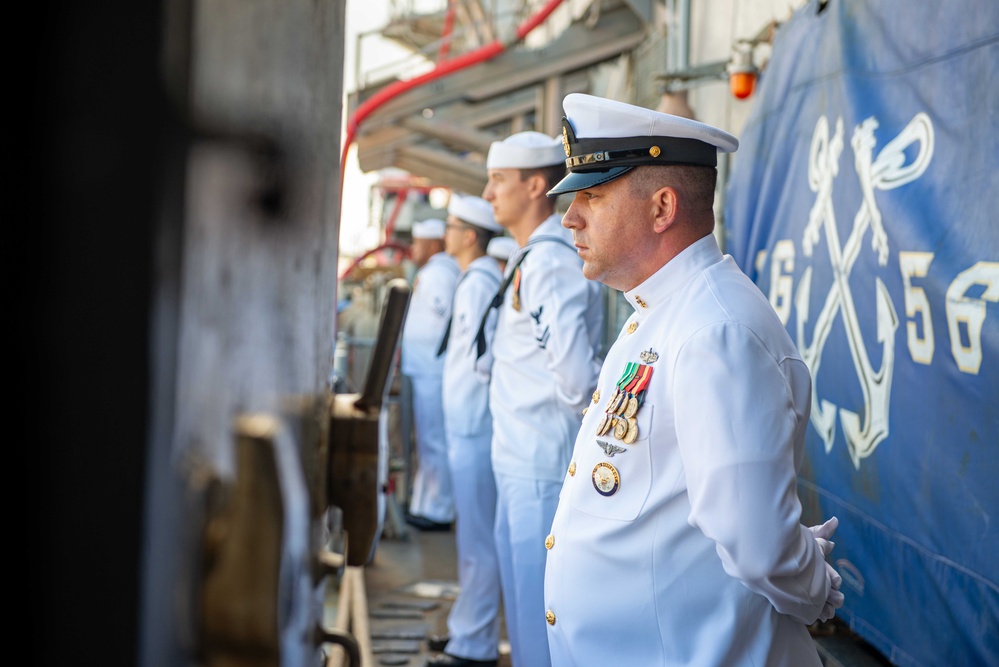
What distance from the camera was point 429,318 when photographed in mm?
7371

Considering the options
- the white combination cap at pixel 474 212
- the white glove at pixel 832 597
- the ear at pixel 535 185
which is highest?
the white combination cap at pixel 474 212

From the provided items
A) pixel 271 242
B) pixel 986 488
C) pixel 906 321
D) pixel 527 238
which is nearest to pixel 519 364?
pixel 527 238

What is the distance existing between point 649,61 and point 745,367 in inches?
223

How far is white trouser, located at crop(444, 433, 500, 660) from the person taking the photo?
4.34 meters

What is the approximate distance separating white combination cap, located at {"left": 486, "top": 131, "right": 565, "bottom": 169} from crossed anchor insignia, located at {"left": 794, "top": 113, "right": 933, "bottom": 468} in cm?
97

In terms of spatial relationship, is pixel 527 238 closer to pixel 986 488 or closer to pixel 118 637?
pixel 986 488

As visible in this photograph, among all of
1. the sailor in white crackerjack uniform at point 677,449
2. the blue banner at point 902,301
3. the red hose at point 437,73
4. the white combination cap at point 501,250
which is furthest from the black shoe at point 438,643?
the red hose at point 437,73

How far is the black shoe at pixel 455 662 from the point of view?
4309 millimetres

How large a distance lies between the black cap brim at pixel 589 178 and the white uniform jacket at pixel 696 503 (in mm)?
212

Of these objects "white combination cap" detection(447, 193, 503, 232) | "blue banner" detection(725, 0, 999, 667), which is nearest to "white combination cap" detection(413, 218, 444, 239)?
"white combination cap" detection(447, 193, 503, 232)

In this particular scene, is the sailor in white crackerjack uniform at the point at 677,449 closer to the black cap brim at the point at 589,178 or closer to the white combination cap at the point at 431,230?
the black cap brim at the point at 589,178

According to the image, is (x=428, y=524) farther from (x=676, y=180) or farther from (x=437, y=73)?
(x=676, y=180)

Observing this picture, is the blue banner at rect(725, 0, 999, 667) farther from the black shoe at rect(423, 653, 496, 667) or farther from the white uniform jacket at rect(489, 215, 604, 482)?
the black shoe at rect(423, 653, 496, 667)

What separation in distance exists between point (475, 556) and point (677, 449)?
9.63ft
